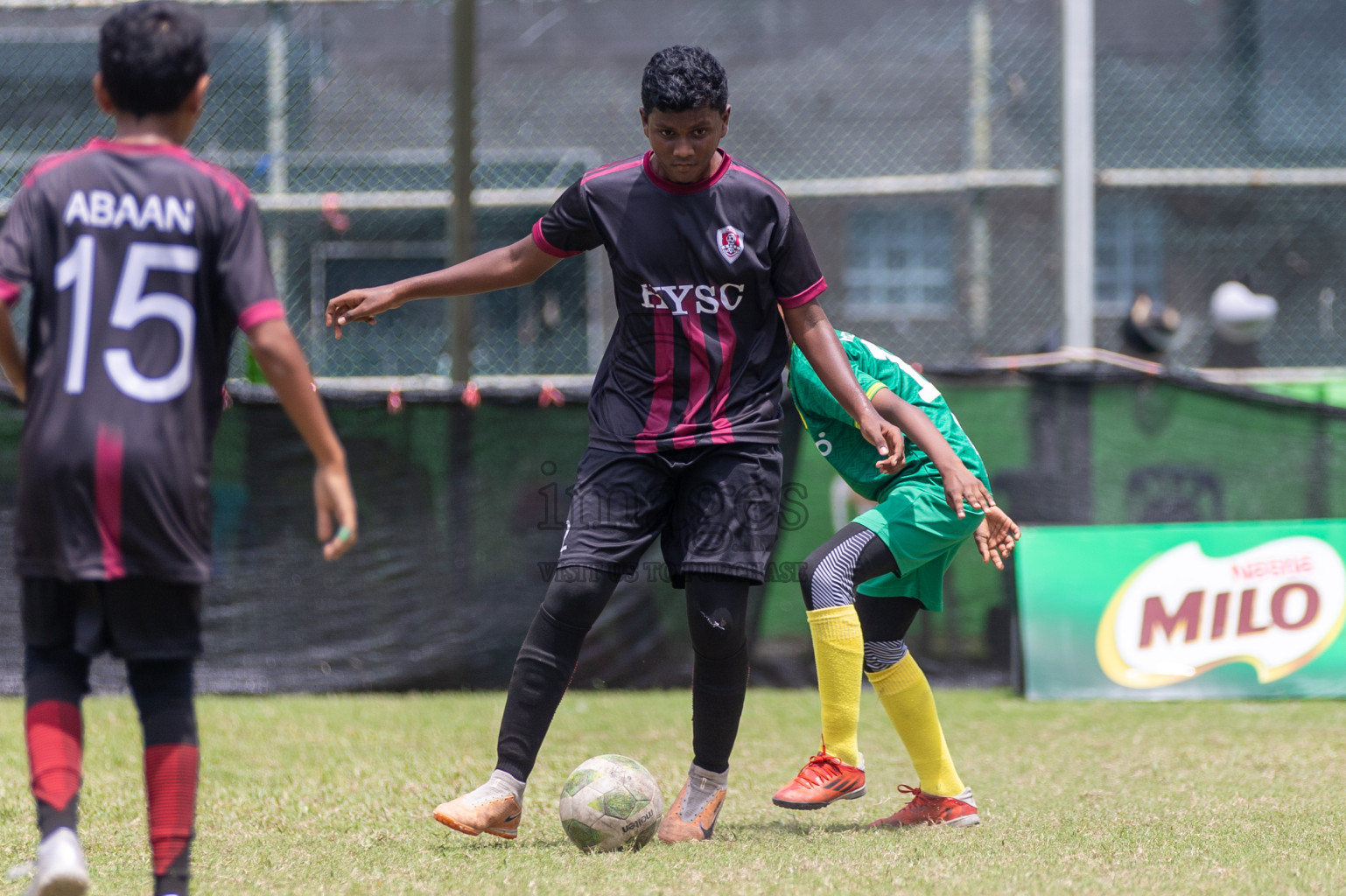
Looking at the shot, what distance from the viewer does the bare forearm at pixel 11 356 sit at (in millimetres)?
2443

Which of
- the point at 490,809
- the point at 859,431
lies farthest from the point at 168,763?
the point at 859,431

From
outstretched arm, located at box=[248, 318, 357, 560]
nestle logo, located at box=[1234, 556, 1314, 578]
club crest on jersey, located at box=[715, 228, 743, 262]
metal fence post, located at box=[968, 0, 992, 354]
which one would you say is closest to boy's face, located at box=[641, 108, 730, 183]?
club crest on jersey, located at box=[715, 228, 743, 262]

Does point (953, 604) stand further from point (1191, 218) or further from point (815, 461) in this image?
point (1191, 218)

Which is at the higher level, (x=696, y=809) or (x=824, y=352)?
(x=824, y=352)

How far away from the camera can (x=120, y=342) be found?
2.43m

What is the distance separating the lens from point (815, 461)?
7238mm

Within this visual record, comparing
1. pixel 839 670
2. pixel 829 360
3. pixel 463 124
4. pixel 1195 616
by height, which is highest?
pixel 463 124

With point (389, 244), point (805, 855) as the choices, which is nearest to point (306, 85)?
point (389, 244)

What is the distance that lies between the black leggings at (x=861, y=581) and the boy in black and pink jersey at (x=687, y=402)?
0.29 meters

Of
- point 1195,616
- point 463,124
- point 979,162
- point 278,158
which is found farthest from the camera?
point 979,162

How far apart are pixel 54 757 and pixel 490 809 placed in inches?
44.5

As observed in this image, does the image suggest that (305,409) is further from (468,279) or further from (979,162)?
(979,162)

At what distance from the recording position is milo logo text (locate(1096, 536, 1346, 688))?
6531mm

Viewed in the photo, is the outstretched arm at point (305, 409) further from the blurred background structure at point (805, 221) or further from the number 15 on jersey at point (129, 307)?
the blurred background structure at point (805, 221)
